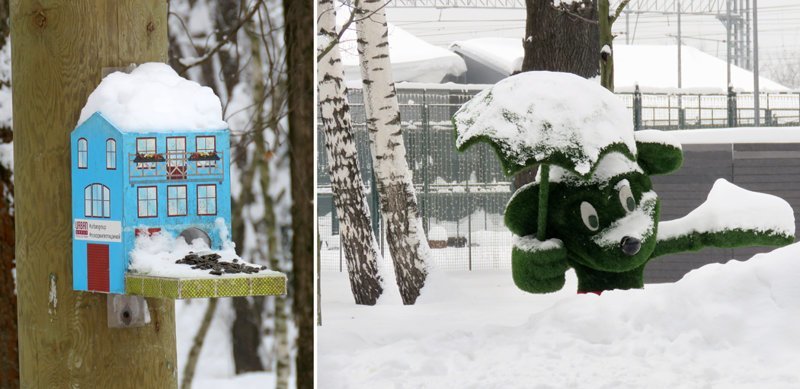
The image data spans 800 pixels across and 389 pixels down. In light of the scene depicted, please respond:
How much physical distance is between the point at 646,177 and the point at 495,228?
5995mm

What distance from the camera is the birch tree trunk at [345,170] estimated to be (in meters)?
7.66

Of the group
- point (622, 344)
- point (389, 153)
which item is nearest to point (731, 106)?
point (389, 153)

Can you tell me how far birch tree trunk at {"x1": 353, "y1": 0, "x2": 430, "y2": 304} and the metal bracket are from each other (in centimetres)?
620

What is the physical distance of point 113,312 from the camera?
1.71m

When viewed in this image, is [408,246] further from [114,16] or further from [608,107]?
[114,16]

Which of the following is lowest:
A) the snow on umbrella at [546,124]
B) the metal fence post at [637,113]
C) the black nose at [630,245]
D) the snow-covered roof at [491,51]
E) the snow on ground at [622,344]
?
the snow on ground at [622,344]

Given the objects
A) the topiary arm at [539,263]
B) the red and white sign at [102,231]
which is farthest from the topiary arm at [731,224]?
the red and white sign at [102,231]

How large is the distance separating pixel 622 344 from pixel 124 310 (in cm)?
395

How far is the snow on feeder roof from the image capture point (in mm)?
5891

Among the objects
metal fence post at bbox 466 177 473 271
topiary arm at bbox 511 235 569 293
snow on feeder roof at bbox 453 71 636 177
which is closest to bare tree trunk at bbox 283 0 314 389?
snow on feeder roof at bbox 453 71 636 177

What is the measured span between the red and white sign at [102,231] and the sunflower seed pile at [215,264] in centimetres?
11

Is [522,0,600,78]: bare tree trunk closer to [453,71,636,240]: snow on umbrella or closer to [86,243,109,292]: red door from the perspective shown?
[453,71,636,240]: snow on umbrella

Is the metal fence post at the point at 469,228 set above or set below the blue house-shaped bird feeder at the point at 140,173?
below

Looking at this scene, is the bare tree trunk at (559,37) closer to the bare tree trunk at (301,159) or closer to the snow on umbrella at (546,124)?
the snow on umbrella at (546,124)
